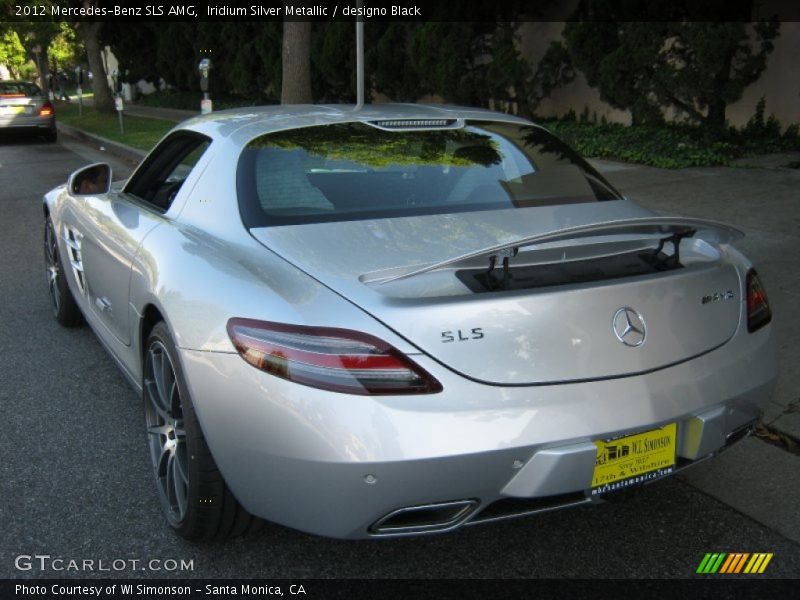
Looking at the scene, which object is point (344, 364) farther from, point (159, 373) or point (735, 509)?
point (735, 509)

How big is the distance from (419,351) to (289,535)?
3.46 ft

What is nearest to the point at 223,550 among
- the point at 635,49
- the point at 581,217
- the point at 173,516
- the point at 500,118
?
the point at 173,516

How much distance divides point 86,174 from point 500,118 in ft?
6.93

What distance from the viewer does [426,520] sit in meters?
2.22

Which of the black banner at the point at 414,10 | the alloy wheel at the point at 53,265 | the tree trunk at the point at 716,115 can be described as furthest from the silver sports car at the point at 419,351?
the tree trunk at the point at 716,115

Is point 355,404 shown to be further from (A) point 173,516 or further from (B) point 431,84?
(B) point 431,84

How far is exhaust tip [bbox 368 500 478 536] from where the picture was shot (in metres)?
2.19

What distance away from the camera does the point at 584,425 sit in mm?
2168

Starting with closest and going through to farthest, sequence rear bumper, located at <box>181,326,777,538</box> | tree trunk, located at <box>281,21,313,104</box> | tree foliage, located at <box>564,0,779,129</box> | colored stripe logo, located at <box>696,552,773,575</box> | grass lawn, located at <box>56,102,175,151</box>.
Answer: rear bumper, located at <box>181,326,777,538</box> → colored stripe logo, located at <box>696,552,773,575</box> → tree foliage, located at <box>564,0,779,129</box> → tree trunk, located at <box>281,21,313,104</box> → grass lawn, located at <box>56,102,175,151</box>

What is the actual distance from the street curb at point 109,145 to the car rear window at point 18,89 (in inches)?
52.7

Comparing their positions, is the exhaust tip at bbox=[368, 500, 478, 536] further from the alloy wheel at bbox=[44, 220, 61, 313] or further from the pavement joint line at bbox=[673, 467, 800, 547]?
the alloy wheel at bbox=[44, 220, 61, 313]

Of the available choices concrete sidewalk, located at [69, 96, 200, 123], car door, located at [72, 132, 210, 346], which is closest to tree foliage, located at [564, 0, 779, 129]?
car door, located at [72, 132, 210, 346]

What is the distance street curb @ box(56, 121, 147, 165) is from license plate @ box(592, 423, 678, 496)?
12.9 m

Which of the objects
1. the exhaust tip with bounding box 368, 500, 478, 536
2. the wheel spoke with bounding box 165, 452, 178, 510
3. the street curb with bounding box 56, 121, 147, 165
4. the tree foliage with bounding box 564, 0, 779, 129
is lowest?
the street curb with bounding box 56, 121, 147, 165
